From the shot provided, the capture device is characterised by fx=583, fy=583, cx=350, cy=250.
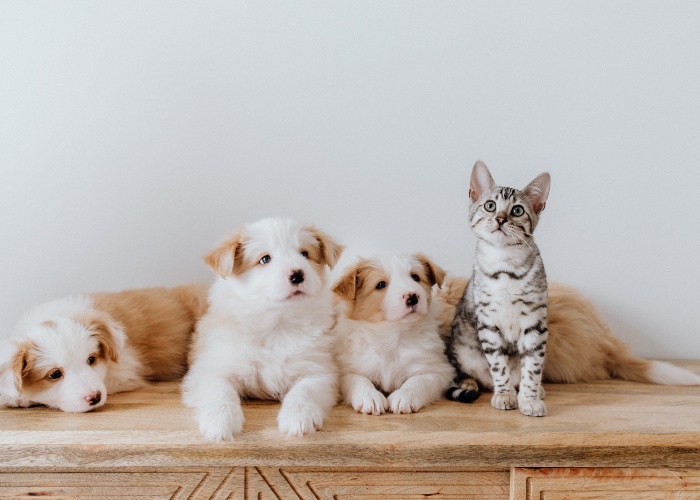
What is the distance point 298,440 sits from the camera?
55.1 inches

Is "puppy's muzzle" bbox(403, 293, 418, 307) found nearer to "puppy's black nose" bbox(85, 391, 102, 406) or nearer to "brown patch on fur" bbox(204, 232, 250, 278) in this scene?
"brown patch on fur" bbox(204, 232, 250, 278)

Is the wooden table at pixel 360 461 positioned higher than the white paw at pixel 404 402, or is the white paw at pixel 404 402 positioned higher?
the white paw at pixel 404 402

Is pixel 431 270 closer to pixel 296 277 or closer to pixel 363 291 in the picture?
pixel 363 291

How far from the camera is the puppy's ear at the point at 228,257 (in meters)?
1.64

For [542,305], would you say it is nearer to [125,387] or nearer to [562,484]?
[562,484]

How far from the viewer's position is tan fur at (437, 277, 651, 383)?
1923 millimetres

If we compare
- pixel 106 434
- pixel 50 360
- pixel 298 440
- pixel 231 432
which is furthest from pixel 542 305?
pixel 50 360

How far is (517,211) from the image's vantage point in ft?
5.22

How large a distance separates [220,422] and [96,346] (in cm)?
53

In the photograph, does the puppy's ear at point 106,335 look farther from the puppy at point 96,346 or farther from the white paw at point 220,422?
the white paw at point 220,422

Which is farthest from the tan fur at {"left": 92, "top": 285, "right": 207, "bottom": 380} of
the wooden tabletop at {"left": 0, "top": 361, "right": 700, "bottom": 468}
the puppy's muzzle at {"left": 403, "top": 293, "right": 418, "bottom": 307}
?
the puppy's muzzle at {"left": 403, "top": 293, "right": 418, "bottom": 307}

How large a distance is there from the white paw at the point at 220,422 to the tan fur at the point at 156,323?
51 cm

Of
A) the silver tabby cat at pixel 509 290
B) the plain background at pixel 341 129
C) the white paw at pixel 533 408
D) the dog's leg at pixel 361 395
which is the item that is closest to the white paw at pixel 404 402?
the dog's leg at pixel 361 395

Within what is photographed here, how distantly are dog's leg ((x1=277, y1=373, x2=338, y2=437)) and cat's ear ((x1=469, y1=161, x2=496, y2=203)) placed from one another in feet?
2.21
